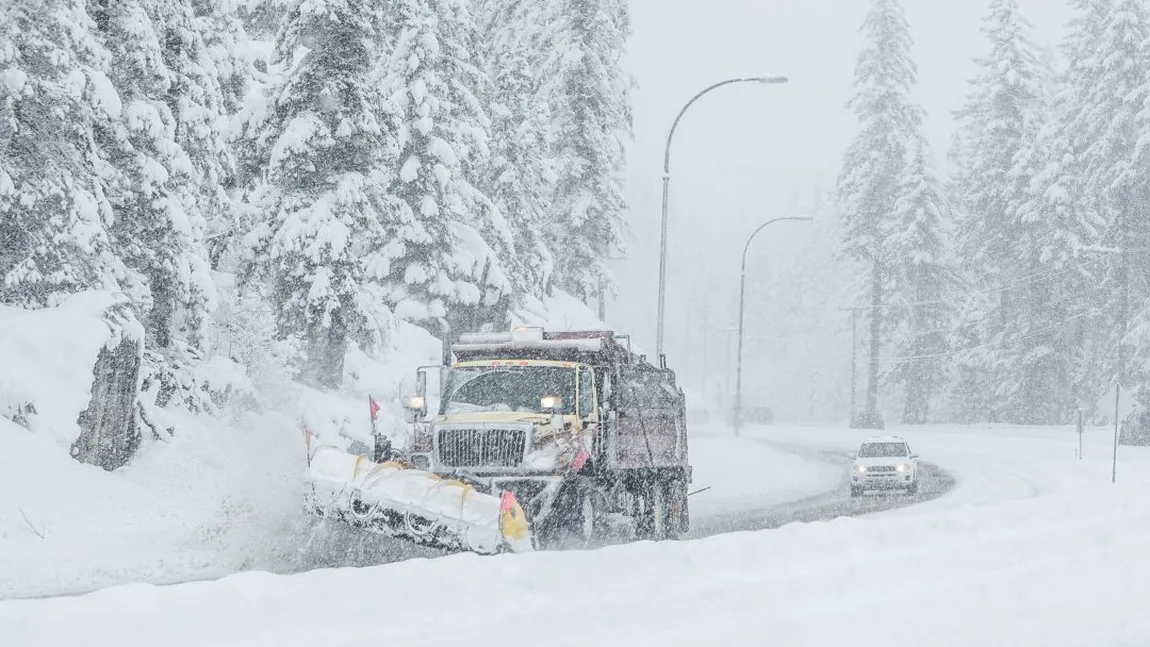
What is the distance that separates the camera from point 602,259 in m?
43.3

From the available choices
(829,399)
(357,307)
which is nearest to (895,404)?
(829,399)

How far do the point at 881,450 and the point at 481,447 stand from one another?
20.1 meters

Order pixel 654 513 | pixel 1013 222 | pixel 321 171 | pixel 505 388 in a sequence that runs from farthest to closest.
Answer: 1. pixel 1013 222
2. pixel 321 171
3. pixel 654 513
4. pixel 505 388

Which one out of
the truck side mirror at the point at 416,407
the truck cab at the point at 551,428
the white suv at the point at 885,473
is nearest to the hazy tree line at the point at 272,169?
the truck side mirror at the point at 416,407

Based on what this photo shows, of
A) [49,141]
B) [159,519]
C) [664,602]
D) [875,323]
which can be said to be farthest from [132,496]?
[875,323]

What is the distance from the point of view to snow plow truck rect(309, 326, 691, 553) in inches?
489

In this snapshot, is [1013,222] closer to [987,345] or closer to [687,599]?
[987,345]

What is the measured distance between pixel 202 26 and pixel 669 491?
1218 centimetres

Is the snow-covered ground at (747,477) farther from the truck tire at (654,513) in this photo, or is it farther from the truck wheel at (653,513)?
the truck wheel at (653,513)

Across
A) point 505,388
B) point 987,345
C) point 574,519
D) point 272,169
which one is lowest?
point 574,519

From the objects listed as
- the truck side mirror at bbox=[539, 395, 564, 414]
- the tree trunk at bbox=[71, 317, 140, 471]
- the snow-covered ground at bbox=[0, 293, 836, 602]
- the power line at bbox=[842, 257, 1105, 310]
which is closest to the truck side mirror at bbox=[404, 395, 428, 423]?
the truck side mirror at bbox=[539, 395, 564, 414]

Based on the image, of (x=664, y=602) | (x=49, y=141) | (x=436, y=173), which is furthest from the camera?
(x=436, y=173)

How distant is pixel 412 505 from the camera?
12.6 m

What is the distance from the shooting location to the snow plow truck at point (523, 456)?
12.4 meters
